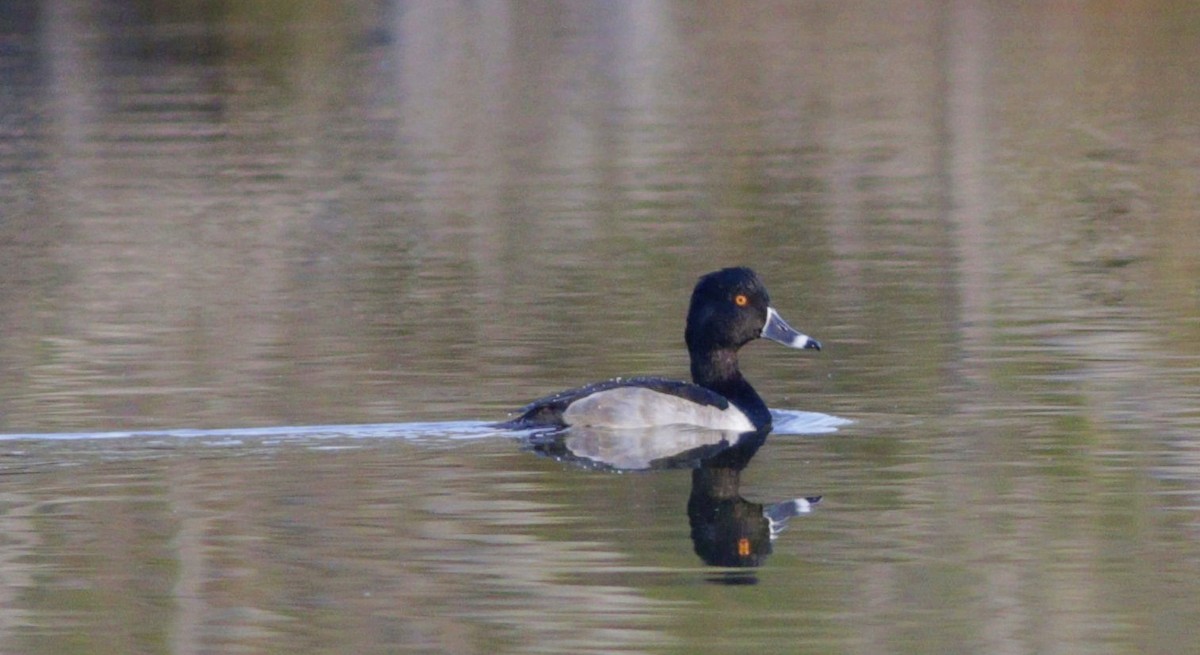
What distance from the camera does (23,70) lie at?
47.7 m

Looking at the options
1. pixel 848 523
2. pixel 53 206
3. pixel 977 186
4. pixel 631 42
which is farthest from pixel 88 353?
pixel 631 42

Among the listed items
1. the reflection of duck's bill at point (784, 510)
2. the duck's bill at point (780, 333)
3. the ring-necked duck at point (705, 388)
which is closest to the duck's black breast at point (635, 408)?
the ring-necked duck at point (705, 388)

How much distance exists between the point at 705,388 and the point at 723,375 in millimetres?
498

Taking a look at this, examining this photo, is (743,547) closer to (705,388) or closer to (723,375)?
(705,388)

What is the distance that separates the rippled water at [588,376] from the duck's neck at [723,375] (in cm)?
36

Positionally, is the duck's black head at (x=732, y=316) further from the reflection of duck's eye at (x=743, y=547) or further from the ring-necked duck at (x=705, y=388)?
the reflection of duck's eye at (x=743, y=547)

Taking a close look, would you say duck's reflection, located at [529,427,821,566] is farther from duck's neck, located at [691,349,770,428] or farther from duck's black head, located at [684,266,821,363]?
duck's black head, located at [684,266,821,363]

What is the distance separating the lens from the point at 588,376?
14.4 metres

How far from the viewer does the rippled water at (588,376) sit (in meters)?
9.04

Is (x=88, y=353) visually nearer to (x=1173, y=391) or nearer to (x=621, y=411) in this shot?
(x=621, y=411)

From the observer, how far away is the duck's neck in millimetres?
13367

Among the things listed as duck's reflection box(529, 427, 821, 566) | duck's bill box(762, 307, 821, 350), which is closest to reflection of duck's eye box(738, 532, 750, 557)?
duck's reflection box(529, 427, 821, 566)

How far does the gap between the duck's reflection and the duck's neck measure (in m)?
0.47

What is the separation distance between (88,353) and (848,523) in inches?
276
